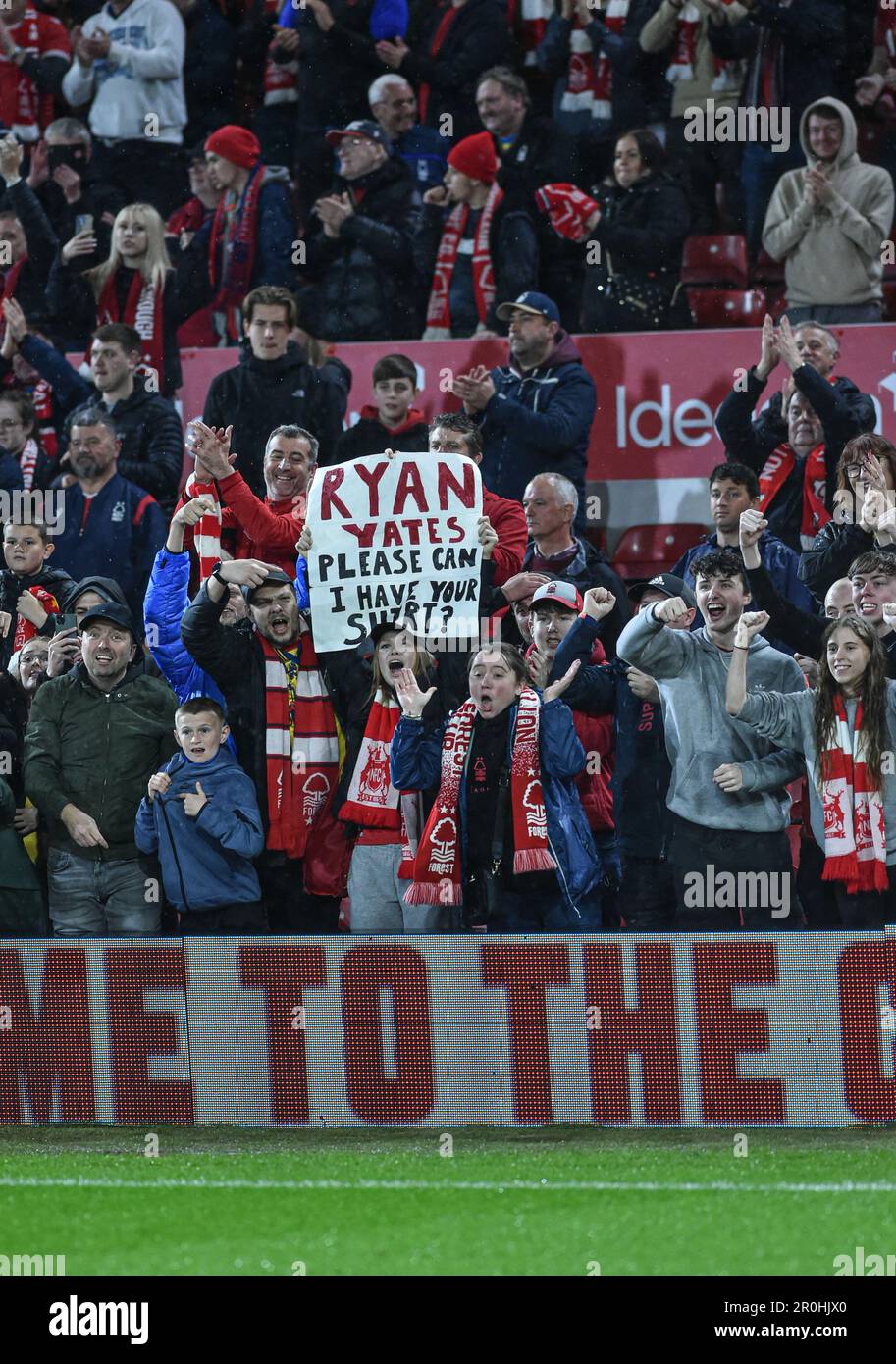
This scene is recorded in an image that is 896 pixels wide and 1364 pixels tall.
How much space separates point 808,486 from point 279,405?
2595mm

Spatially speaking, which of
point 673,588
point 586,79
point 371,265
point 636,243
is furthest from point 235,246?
point 673,588

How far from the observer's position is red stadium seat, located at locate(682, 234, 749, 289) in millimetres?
11594

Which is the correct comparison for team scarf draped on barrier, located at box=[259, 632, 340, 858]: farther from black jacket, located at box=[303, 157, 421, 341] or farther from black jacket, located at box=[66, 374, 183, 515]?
black jacket, located at box=[303, 157, 421, 341]

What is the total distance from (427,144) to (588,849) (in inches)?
214

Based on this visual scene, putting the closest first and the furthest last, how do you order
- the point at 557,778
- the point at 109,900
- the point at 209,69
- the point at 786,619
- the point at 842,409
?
the point at 557,778 < the point at 109,900 < the point at 786,619 < the point at 842,409 < the point at 209,69

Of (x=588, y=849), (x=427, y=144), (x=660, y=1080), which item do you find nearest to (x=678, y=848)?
(x=588, y=849)

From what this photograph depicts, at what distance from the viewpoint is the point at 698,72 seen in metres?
11.9

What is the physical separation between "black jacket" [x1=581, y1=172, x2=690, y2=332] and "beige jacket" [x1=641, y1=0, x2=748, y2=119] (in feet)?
3.52

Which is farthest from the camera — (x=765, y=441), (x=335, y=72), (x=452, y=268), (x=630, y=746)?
(x=335, y=72)

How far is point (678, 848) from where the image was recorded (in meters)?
8.15

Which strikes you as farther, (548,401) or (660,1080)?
(548,401)

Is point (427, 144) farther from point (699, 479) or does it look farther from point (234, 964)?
point (234, 964)

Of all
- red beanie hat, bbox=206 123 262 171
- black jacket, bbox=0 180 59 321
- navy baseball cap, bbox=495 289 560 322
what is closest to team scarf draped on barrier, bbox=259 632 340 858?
navy baseball cap, bbox=495 289 560 322

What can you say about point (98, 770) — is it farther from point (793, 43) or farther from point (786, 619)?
point (793, 43)
